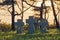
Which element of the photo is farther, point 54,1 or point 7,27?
point 54,1

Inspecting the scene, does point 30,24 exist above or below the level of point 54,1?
below

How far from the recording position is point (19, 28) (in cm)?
1016

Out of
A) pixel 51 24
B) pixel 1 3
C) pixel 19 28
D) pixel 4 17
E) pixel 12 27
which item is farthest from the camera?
pixel 1 3

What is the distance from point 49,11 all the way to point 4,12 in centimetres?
243

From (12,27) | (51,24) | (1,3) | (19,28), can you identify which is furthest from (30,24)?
(1,3)

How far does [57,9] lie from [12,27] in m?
3.08

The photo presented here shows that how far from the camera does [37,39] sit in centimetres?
784

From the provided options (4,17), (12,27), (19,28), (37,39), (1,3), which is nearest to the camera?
(37,39)

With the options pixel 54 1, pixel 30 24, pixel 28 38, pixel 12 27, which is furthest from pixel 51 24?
pixel 28 38

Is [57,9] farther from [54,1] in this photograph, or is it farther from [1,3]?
[1,3]

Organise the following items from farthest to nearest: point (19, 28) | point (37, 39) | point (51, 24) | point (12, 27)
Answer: point (51, 24), point (12, 27), point (19, 28), point (37, 39)

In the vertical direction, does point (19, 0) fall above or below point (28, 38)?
above

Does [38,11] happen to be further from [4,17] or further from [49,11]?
[4,17]

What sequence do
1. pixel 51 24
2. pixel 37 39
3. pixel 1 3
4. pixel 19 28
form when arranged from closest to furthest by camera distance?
pixel 37 39, pixel 19 28, pixel 51 24, pixel 1 3
